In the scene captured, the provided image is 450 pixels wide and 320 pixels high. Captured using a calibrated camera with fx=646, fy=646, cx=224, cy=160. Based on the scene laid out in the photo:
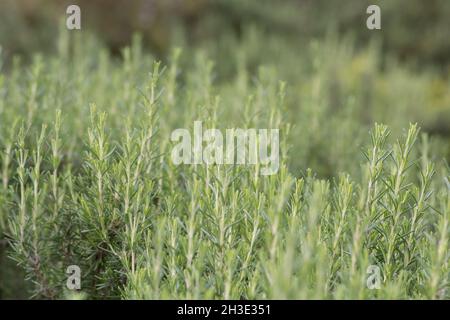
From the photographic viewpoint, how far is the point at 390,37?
6527 millimetres

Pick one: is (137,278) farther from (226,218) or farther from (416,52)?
(416,52)

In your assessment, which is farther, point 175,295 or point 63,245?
point 63,245

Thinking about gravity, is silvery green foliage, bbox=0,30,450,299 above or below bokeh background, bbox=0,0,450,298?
below

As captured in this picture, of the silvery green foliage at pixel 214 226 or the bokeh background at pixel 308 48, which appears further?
the bokeh background at pixel 308 48

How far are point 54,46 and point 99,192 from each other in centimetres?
402

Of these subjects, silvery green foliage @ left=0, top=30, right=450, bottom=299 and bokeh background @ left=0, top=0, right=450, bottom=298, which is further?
bokeh background @ left=0, top=0, right=450, bottom=298

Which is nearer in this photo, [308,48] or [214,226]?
[214,226]

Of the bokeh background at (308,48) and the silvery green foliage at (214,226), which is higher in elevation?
the bokeh background at (308,48)

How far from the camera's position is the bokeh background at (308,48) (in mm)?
3650

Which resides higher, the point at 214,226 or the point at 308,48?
the point at 308,48

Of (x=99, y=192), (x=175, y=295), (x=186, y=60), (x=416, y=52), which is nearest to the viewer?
(x=175, y=295)

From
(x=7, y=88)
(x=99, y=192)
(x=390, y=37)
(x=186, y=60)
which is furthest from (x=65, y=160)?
(x=390, y=37)

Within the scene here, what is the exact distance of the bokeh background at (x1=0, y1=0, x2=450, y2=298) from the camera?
3.65 meters

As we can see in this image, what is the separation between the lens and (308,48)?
19.0 ft
